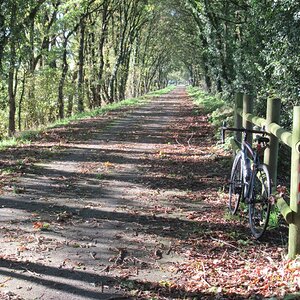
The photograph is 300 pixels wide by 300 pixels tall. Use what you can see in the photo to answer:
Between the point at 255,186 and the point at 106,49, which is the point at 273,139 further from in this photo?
the point at 106,49

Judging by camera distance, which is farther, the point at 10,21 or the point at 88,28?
the point at 88,28

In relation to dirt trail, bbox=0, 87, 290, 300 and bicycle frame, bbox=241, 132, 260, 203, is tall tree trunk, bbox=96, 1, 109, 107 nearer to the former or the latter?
dirt trail, bbox=0, 87, 290, 300

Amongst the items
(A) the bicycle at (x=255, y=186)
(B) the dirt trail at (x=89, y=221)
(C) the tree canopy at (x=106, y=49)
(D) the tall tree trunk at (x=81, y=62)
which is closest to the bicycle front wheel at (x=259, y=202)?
(A) the bicycle at (x=255, y=186)

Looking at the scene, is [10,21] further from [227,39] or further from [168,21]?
[168,21]

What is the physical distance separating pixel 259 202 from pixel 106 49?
34.0 metres

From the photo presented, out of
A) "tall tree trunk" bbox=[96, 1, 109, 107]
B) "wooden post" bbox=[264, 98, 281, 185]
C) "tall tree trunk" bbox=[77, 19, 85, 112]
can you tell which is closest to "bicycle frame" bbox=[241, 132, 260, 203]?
"wooden post" bbox=[264, 98, 281, 185]

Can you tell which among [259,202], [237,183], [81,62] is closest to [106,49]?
[81,62]

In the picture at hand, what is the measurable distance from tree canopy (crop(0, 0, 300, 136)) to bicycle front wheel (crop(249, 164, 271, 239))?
542 cm

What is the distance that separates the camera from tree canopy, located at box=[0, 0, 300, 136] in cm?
1067

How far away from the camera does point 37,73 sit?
2495 cm

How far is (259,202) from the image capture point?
16.8ft

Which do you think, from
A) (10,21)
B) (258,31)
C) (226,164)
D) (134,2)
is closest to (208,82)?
(134,2)

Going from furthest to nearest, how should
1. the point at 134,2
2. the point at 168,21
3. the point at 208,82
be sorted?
the point at 168,21, the point at 208,82, the point at 134,2

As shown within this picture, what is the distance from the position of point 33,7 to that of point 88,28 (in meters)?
15.5
